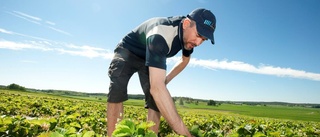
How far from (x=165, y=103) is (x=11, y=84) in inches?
3963

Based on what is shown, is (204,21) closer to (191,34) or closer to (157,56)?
(191,34)

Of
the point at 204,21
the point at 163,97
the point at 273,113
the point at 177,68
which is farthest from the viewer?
the point at 273,113

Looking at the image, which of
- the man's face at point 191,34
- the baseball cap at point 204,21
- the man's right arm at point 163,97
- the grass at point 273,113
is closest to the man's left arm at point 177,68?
the man's face at point 191,34

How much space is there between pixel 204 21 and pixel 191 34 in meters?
0.20

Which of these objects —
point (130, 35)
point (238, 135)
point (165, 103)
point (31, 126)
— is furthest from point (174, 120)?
point (31, 126)

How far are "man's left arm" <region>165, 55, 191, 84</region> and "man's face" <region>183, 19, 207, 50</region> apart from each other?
0.83 meters

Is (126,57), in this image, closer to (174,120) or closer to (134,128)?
(174,120)

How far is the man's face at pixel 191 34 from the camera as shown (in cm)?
298

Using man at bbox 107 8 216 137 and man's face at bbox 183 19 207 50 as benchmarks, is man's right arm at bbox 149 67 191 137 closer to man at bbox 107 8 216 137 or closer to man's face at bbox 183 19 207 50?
Answer: man at bbox 107 8 216 137

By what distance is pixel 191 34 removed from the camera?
3.02 m

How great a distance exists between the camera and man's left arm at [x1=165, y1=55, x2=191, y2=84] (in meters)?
3.95

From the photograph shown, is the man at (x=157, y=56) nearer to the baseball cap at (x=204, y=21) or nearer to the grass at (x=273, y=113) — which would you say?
the baseball cap at (x=204, y=21)

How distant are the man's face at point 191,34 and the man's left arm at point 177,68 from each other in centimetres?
83

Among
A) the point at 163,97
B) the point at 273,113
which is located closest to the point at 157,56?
the point at 163,97
